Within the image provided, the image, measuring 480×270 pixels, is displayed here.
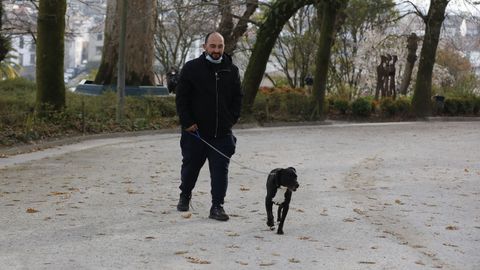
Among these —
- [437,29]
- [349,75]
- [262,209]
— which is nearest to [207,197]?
[262,209]

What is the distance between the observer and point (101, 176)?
495 inches

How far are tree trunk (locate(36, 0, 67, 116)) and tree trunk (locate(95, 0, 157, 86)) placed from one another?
9.50m

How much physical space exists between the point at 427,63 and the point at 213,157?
88.3ft

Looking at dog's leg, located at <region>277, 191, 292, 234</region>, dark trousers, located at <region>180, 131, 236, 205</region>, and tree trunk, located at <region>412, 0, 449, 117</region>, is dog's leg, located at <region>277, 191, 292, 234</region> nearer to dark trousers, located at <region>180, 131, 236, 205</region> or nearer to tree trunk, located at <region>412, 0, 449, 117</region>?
dark trousers, located at <region>180, 131, 236, 205</region>

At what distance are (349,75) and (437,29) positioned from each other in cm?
1438

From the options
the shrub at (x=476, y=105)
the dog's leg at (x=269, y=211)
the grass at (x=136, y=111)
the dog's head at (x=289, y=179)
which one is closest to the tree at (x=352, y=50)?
the shrub at (x=476, y=105)

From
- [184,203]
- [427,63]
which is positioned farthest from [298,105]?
[184,203]

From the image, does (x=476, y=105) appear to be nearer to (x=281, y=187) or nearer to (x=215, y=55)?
(x=215, y=55)

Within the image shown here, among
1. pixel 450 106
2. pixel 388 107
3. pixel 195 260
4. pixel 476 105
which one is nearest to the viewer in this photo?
pixel 195 260

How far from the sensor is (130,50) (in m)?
29.9

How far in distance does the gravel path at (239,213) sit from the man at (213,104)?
669mm

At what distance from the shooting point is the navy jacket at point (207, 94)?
8148 mm

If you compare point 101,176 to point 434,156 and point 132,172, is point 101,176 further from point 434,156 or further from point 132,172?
point 434,156

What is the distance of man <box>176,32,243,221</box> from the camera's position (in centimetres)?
814
